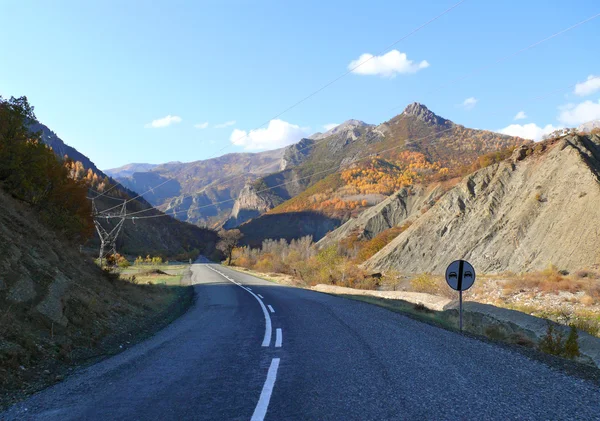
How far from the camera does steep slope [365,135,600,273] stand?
46.8 meters

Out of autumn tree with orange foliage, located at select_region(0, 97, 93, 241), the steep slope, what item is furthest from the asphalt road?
the steep slope

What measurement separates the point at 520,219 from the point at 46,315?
5738cm

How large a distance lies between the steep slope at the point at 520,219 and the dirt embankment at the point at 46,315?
1836 inches

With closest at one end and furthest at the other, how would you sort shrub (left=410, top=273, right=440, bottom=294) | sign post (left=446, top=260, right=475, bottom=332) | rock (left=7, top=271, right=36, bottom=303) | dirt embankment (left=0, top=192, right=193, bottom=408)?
dirt embankment (left=0, top=192, right=193, bottom=408) → rock (left=7, top=271, right=36, bottom=303) → sign post (left=446, top=260, right=475, bottom=332) → shrub (left=410, top=273, right=440, bottom=294)

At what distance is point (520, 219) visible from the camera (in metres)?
54.0

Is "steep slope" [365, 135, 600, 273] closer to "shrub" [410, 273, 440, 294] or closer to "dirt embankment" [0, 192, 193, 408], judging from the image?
"shrub" [410, 273, 440, 294]

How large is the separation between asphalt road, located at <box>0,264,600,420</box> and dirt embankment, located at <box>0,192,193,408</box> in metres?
0.81

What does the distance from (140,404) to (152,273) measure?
140 feet

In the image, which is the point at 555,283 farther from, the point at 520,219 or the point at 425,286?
the point at 520,219

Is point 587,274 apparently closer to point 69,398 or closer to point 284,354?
point 284,354

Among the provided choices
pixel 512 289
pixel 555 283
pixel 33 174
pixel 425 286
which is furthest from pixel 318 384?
pixel 555 283

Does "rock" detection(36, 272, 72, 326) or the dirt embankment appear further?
"rock" detection(36, 272, 72, 326)

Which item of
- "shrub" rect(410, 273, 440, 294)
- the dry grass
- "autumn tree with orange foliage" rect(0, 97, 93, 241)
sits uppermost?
"autumn tree with orange foliage" rect(0, 97, 93, 241)

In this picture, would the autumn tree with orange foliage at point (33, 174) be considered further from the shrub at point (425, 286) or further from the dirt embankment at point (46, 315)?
the shrub at point (425, 286)
